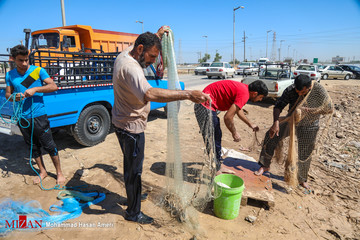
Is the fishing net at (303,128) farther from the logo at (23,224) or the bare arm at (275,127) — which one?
the logo at (23,224)

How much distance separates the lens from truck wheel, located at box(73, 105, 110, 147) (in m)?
4.35

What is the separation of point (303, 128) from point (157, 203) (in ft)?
7.88

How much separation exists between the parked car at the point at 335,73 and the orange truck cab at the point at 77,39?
69.7ft

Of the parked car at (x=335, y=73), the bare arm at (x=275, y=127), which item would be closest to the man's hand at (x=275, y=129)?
the bare arm at (x=275, y=127)

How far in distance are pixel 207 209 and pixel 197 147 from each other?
1942mm

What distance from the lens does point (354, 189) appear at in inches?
144

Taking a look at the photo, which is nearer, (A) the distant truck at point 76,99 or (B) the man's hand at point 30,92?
(B) the man's hand at point 30,92

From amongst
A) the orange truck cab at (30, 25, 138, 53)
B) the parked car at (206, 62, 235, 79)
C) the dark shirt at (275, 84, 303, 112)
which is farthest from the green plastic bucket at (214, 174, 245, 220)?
the parked car at (206, 62, 235, 79)

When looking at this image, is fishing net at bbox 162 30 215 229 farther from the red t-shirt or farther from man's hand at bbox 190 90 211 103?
man's hand at bbox 190 90 211 103

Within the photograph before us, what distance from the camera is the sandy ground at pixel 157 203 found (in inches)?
99.4

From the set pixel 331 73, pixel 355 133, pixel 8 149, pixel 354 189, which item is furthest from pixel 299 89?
pixel 331 73

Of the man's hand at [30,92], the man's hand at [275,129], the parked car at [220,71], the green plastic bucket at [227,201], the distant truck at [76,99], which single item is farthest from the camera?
the parked car at [220,71]

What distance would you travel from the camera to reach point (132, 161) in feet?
7.81

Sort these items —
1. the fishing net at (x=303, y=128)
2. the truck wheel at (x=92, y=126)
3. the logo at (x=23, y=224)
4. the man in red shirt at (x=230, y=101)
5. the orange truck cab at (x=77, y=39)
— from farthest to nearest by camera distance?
1. the orange truck cab at (x=77, y=39)
2. the truck wheel at (x=92, y=126)
3. the fishing net at (x=303, y=128)
4. the man in red shirt at (x=230, y=101)
5. the logo at (x=23, y=224)
